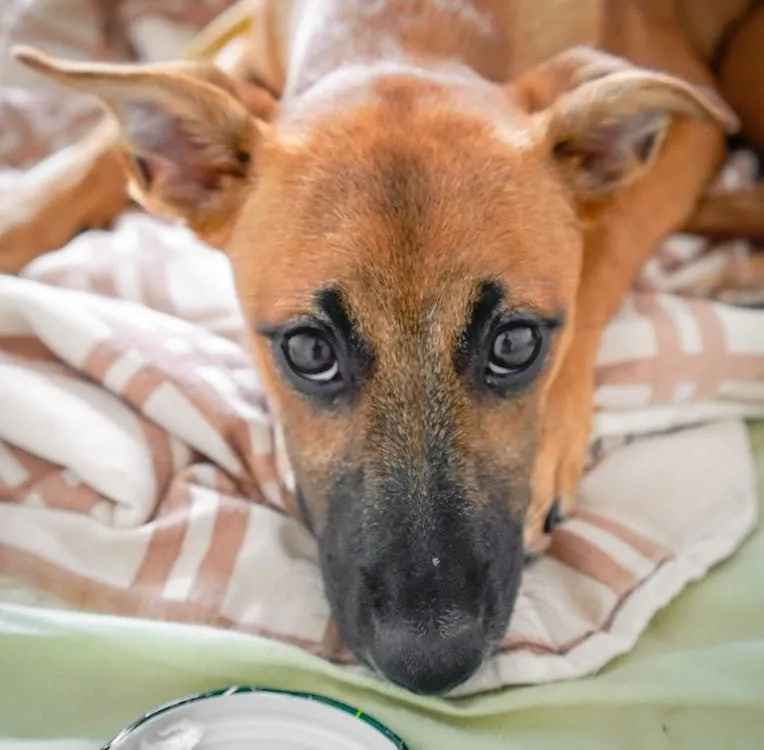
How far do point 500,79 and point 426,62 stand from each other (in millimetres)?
253

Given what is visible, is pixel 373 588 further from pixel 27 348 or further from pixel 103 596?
pixel 27 348

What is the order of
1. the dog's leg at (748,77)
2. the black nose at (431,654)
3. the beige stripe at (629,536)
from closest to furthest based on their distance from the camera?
the black nose at (431,654)
the beige stripe at (629,536)
the dog's leg at (748,77)

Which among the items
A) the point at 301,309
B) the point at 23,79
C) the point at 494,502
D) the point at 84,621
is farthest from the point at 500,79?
the point at 23,79

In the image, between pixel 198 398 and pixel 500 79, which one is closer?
pixel 198 398

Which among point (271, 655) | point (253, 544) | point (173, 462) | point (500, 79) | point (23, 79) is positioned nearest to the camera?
point (271, 655)

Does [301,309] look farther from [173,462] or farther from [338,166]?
[173,462]

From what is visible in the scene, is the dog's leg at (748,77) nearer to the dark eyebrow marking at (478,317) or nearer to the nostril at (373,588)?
the dark eyebrow marking at (478,317)

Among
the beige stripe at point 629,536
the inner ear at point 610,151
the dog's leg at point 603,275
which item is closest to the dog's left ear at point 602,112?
the inner ear at point 610,151

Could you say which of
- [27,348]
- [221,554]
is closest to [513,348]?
[221,554]

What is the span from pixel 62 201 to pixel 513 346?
146 centimetres

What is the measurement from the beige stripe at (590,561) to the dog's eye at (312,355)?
65 centimetres

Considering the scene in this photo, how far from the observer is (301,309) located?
169cm

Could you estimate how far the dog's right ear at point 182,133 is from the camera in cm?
171

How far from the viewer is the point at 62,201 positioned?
2537 millimetres
